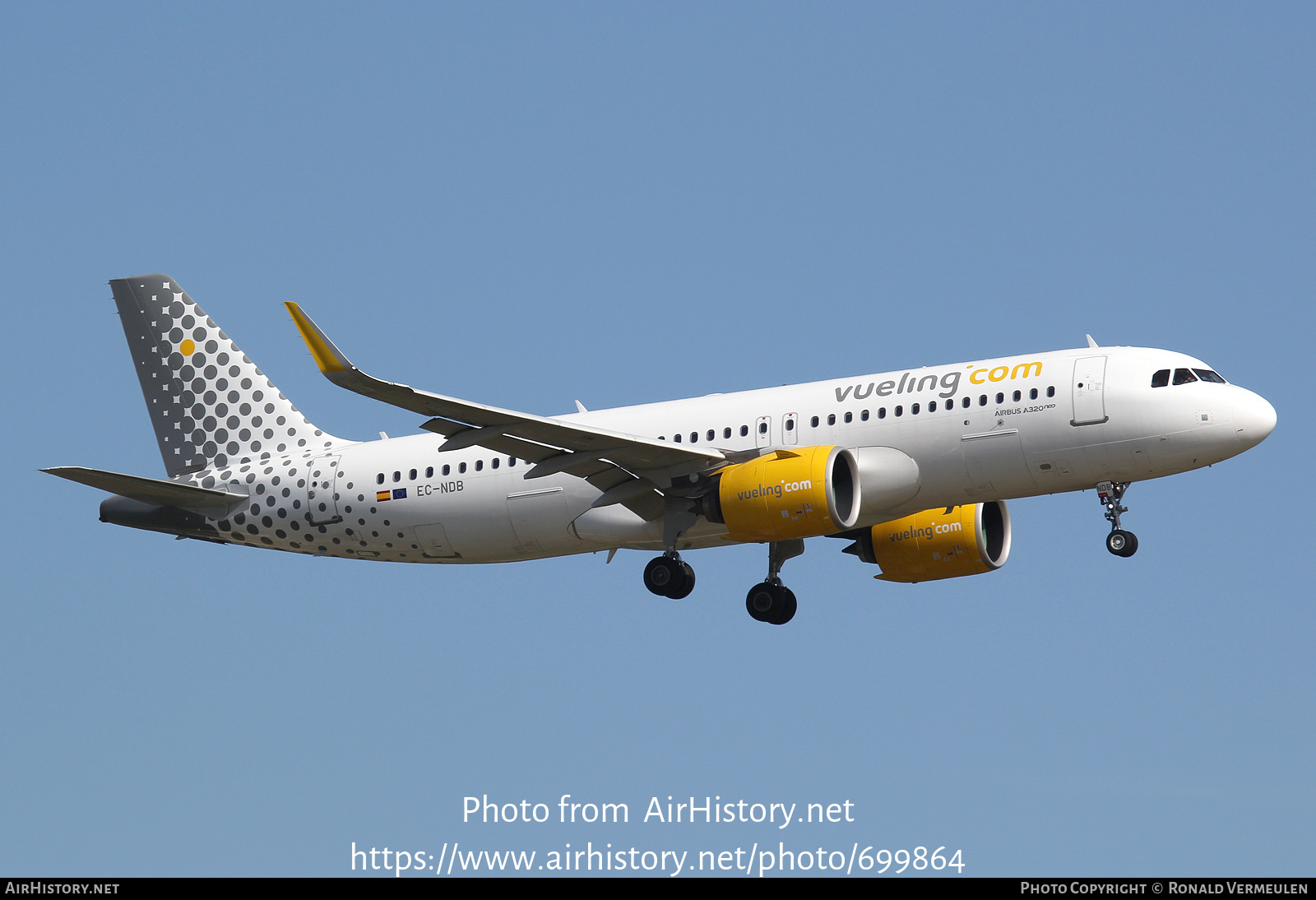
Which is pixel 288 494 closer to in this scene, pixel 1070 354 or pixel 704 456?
pixel 704 456

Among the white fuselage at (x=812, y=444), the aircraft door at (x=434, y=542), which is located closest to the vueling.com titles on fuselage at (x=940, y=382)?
the white fuselage at (x=812, y=444)

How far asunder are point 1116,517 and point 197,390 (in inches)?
917

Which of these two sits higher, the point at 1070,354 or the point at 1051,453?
the point at 1070,354

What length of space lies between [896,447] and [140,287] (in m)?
21.4

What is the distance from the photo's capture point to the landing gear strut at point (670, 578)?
38.8 meters

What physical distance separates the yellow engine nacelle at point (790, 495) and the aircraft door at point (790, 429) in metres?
0.86

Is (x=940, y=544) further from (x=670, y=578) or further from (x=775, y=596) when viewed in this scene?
(x=670, y=578)

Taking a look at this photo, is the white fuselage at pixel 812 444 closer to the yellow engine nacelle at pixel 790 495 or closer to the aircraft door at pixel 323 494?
the aircraft door at pixel 323 494

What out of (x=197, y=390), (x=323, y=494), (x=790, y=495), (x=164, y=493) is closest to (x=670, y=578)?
(x=790, y=495)

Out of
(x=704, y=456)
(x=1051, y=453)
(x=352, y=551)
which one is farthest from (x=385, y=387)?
(x=1051, y=453)

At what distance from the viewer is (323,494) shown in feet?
138

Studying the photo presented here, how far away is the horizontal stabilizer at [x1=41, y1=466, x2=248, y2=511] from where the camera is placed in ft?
131

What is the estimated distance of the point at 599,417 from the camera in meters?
41.0

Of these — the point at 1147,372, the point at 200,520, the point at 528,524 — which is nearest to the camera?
the point at 1147,372
